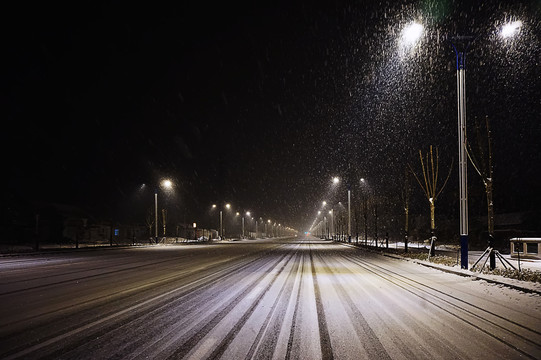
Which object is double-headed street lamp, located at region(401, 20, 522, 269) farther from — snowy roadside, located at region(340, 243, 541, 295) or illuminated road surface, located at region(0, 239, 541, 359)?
illuminated road surface, located at region(0, 239, 541, 359)

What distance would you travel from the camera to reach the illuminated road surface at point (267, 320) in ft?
20.3

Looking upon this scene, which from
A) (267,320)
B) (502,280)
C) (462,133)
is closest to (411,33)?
(462,133)

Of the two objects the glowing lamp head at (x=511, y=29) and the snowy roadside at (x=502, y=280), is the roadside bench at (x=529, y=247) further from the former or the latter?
the glowing lamp head at (x=511, y=29)

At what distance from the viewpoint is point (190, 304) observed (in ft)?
32.7

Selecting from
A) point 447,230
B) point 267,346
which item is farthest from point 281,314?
point 447,230

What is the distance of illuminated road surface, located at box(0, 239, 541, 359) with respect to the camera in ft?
20.3

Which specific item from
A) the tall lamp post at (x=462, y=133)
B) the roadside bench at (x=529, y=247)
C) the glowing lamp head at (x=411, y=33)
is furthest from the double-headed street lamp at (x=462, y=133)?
the roadside bench at (x=529, y=247)

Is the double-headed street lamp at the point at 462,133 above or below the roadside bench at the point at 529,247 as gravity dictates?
above

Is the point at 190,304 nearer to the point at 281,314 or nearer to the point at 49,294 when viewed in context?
the point at 281,314

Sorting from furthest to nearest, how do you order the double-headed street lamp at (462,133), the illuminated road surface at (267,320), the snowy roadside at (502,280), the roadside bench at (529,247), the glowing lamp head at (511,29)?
the roadside bench at (529,247)
the double-headed street lamp at (462,133)
the glowing lamp head at (511,29)
the snowy roadside at (502,280)
the illuminated road surface at (267,320)

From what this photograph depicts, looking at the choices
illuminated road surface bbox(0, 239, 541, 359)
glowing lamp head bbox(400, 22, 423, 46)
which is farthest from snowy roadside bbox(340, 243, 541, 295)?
glowing lamp head bbox(400, 22, 423, 46)

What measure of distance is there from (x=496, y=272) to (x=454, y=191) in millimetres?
57560

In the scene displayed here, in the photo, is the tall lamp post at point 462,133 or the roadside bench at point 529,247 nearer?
the tall lamp post at point 462,133

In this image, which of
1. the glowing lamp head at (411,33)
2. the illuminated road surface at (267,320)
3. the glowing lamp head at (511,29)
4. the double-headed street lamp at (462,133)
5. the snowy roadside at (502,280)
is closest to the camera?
the illuminated road surface at (267,320)
